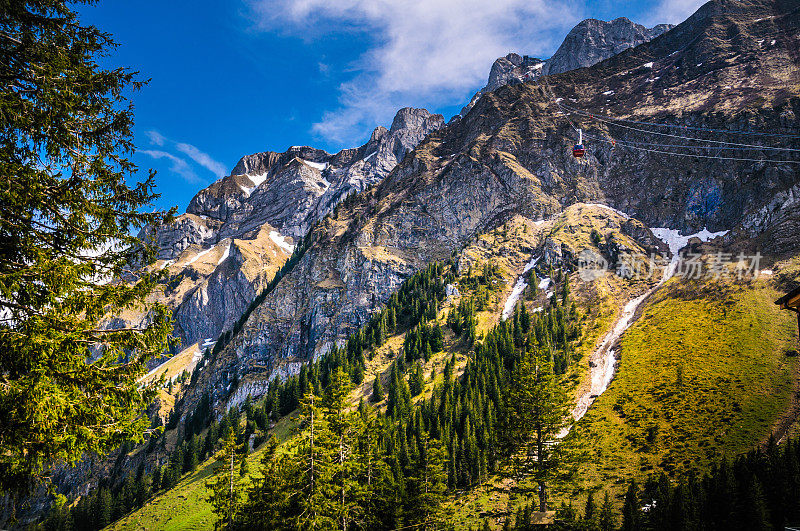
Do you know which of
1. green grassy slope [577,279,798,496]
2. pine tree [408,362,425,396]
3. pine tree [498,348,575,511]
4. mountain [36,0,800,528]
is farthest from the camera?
pine tree [408,362,425,396]

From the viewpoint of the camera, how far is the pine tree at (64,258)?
900cm

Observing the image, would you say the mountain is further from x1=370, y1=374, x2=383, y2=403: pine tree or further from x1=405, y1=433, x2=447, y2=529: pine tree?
x1=405, y1=433, x2=447, y2=529: pine tree

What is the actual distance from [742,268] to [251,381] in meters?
180

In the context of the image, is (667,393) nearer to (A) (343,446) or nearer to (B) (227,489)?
(A) (343,446)

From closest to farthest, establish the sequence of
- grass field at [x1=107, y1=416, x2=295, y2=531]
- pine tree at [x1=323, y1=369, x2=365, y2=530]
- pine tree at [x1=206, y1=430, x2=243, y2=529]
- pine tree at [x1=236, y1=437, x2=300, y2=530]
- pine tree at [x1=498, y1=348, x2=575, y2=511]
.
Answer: pine tree at [x1=236, y1=437, x2=300, y2=530] → pine tree at [x1=323, y1=369, x2=365, y2=530] → pine tree at [x1=498, y1=348, x2=575, y2=511] → pine tree at [x1=206, y1=430, x2=243, y2=529] → grass field at [x1=107, y1=416, x2=295, y2=531]

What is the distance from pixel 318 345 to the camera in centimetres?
18188

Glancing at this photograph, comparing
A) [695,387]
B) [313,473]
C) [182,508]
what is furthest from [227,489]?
[695,387]

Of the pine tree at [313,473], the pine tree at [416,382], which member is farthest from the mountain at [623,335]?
the pine tree at [313,473]

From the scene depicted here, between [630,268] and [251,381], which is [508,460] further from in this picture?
[251,381]

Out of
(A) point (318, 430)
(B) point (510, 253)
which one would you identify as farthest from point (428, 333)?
(A) point (318, 430)

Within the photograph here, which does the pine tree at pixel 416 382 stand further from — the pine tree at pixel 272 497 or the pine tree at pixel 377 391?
the pine tree at pixel 272 497

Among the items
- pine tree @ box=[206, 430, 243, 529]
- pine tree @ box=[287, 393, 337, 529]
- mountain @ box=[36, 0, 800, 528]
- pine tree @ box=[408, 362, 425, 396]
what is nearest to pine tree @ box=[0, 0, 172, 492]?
mountain @ box=[36, 0, 800, 528]

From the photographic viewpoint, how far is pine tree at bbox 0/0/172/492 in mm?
9000

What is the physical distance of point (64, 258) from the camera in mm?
9781
